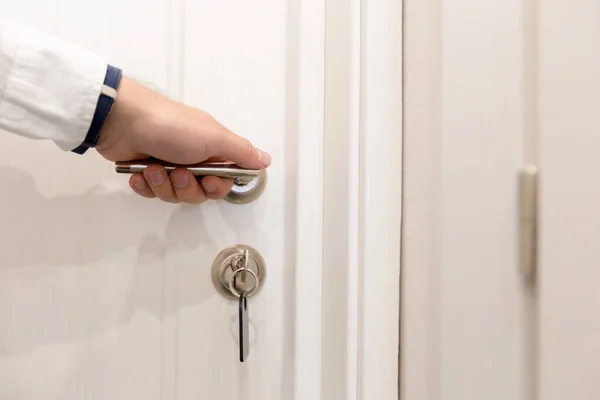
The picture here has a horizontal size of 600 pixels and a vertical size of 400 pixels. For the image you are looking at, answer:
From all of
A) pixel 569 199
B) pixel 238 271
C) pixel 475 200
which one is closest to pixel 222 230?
pixel 238 271

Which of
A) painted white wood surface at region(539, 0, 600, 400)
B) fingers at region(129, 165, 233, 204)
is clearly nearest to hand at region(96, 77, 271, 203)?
fingers at region(129, 165, 233, 204)

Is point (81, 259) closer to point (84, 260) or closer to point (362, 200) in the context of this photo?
point (84, 260)

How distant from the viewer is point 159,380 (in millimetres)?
551

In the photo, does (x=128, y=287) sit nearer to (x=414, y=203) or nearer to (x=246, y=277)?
(x=246, y=277)

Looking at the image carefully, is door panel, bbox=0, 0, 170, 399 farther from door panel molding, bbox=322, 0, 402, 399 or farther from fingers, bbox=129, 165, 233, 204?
door panel molding, bbox=322, 0, 402, 399

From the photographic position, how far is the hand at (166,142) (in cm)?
44

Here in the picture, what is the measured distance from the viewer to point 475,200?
0.55 m

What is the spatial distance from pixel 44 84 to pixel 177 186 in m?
0.16

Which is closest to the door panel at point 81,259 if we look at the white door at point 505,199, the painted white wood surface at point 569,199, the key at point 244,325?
the key at point 244,325

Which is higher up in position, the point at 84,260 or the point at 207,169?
the point at 207,169

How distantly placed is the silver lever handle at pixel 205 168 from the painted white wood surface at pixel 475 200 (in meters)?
0.24

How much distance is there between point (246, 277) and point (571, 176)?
0.41 metres

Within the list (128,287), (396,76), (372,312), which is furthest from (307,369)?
(396,76)

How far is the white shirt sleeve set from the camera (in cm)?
40
